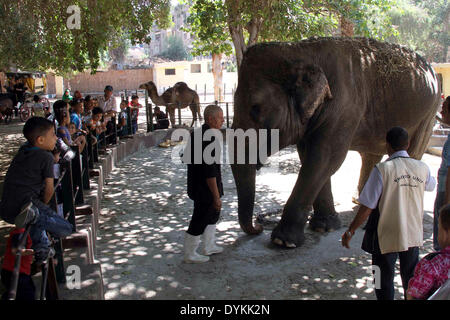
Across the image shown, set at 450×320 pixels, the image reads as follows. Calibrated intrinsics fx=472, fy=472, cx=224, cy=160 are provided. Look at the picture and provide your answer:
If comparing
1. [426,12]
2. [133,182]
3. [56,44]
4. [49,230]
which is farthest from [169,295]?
[426,12]

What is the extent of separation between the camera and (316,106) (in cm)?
571

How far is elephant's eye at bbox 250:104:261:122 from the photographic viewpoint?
563cm

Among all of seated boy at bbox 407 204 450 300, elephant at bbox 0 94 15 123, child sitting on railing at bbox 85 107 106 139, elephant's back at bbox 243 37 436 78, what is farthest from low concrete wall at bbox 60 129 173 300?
elephant at bbox 0 94 15 123

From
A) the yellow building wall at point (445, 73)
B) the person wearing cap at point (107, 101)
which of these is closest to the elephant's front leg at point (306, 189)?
the person wearing cap at point (107, 101)

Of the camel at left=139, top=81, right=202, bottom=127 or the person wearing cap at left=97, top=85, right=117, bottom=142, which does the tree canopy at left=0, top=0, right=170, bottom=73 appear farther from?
the camel at left=139, top=81, right=202, bottom=127

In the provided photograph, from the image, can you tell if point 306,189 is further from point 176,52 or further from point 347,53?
point 176,52

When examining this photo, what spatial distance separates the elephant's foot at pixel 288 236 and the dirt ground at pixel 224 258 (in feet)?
0.28

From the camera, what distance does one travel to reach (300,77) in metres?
5.69

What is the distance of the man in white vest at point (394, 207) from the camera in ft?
12.2

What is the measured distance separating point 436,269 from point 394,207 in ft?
4.00

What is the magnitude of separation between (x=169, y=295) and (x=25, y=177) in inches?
73.2

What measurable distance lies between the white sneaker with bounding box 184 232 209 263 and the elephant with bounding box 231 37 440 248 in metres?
0.79

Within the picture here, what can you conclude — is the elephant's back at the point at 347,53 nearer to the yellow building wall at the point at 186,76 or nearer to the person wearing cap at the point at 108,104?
the person wearing cap at the point at 108,104
